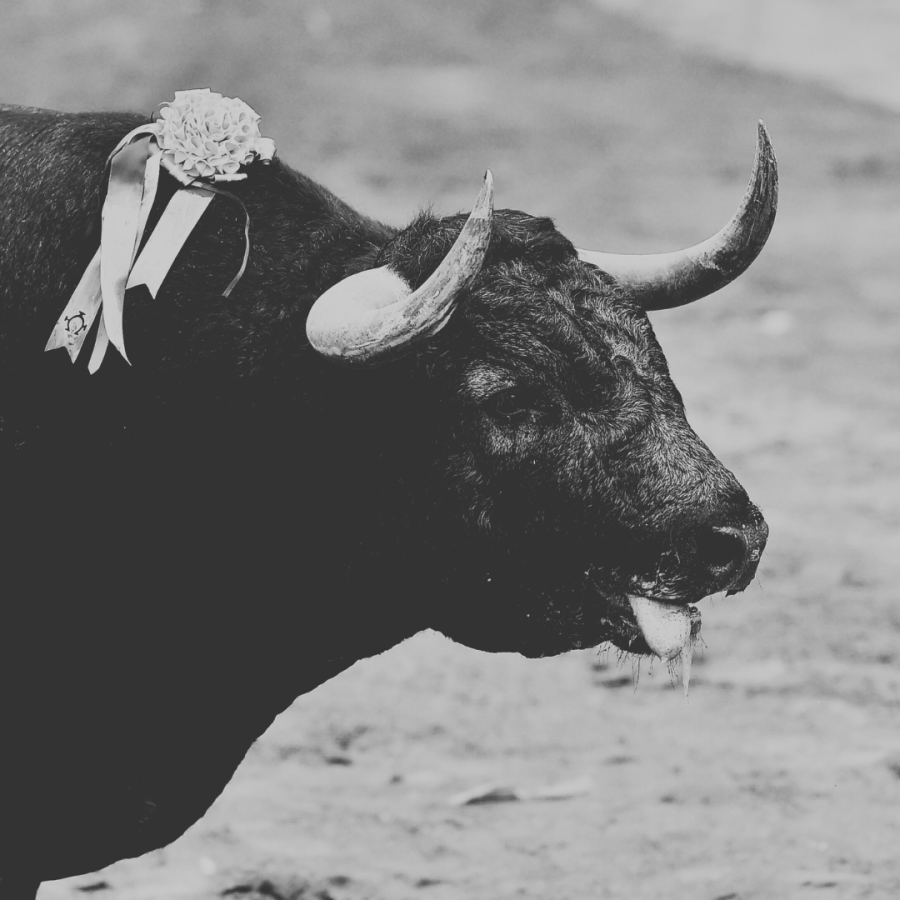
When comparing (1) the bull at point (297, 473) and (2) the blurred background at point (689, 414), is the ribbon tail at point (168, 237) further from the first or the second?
(2) the blurred background at point (689, 414)

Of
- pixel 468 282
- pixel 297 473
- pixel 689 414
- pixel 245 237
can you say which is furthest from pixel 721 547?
pixel 689 414

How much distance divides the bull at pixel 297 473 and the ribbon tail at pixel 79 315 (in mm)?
49

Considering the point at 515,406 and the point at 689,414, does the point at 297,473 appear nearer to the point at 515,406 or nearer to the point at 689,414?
the point at 515,406

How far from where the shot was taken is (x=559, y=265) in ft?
13.6

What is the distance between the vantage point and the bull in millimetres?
3953

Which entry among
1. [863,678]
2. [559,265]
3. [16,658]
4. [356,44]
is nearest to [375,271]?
[559,265]

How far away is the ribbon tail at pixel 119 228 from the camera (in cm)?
407

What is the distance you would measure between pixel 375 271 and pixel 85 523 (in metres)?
0.96

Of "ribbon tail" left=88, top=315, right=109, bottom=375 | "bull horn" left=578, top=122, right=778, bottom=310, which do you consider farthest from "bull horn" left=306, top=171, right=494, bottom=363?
"bull horn" left=578, top=122, right=778, bottom=310

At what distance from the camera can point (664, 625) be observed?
12.9 ft

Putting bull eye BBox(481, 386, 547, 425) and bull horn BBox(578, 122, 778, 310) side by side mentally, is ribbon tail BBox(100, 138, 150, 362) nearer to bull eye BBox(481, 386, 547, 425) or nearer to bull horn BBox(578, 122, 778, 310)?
bull eye BBox(481, 386, 547, 425)

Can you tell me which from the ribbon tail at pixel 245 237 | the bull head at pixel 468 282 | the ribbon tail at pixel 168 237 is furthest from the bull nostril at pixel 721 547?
the ribbon tail at pixel 168 237

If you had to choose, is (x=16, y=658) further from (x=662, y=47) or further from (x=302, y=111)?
(x=662, y=47)

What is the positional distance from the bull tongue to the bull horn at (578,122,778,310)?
0.90m
